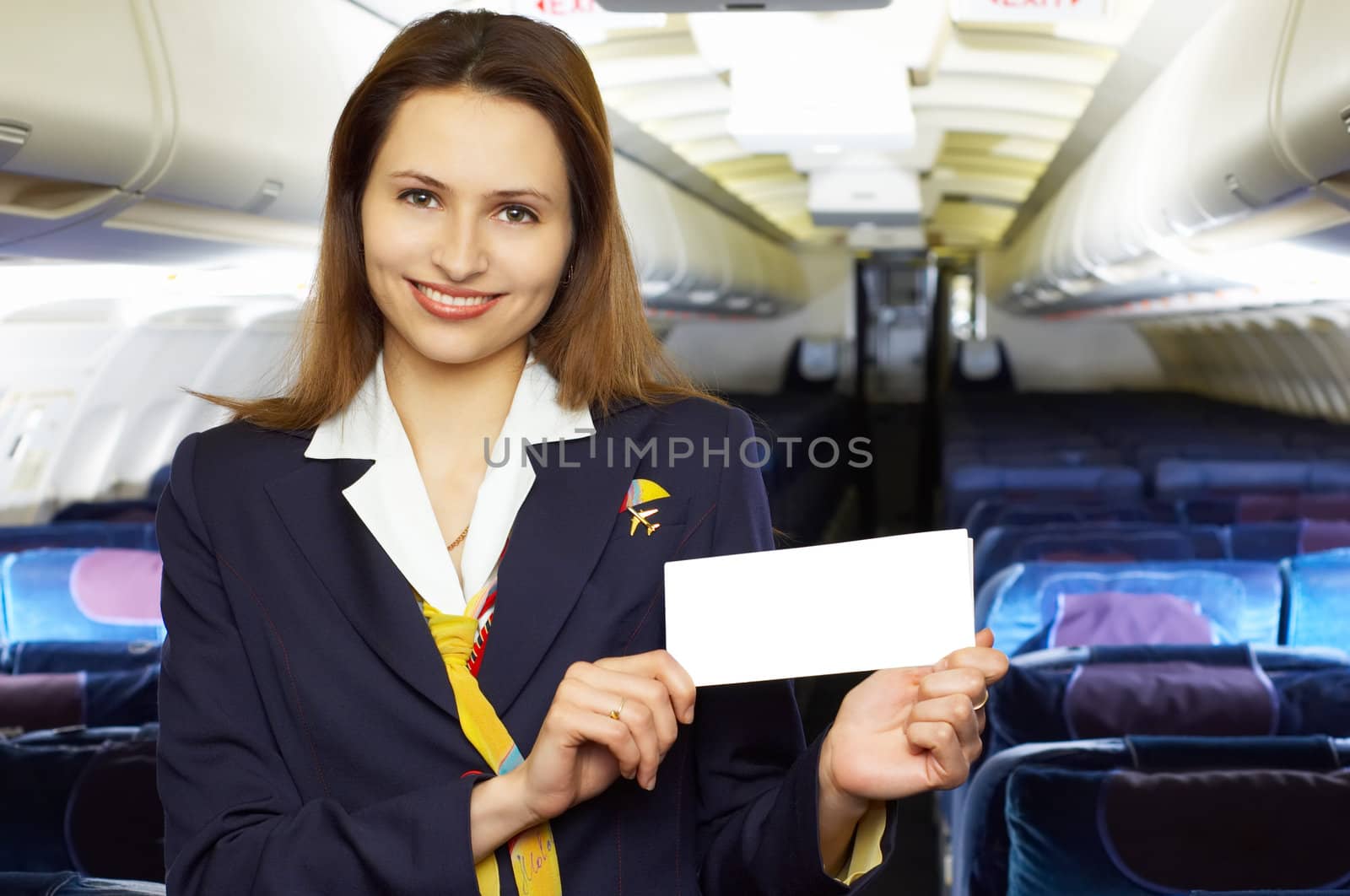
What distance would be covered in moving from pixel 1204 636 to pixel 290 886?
2790mm

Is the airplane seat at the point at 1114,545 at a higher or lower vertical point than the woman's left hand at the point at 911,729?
lower

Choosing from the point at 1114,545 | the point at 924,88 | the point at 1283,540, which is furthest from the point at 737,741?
the point at 924,88

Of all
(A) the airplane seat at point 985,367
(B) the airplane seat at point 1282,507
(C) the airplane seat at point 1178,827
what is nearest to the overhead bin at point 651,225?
(B) the airplane seat at point 1282,507

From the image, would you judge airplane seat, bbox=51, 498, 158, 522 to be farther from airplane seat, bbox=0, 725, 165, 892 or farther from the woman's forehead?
the woman's forehead

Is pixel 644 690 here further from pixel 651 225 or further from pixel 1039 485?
pixel 651 225

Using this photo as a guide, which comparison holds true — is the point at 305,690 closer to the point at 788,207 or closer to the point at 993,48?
the point at 993,48

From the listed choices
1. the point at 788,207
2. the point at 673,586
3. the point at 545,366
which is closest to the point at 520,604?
the point at 673,586

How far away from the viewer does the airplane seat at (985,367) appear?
719 inches

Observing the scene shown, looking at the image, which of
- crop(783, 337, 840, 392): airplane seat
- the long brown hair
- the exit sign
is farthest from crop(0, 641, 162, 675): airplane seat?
crop(783, 337, 840, 392): airplane seat

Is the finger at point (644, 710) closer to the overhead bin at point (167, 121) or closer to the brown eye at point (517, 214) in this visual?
the brown eye at point (517, 214)

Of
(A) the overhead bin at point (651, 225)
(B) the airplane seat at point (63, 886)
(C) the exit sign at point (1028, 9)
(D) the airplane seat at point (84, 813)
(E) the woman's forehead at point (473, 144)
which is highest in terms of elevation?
(C) the exit sign at point (1028, 9)

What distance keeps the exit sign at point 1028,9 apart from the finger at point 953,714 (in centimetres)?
383

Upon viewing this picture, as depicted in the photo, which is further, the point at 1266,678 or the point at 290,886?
the point at 1266,678

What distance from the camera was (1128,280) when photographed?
316 inches
